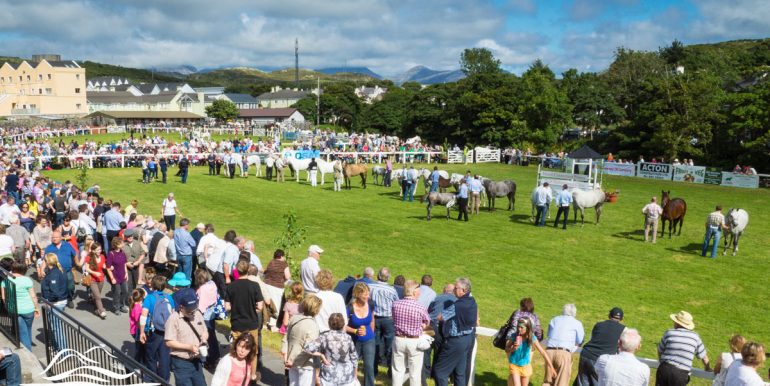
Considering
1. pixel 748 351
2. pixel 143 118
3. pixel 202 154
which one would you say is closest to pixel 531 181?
pixel 202 154

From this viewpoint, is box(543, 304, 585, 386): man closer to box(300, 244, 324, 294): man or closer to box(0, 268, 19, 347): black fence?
box(300, 244, 324, 294): man

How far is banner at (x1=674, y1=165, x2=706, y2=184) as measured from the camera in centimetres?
3619

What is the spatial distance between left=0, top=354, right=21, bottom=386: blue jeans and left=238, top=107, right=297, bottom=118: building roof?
120 metres

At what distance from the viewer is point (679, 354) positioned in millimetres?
6957

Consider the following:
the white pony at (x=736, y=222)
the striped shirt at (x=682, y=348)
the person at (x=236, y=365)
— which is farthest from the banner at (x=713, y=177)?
the person at (x=236, y=365)

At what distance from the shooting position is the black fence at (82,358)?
→ 6113 millimetres

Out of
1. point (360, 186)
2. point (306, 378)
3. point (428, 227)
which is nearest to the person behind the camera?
point (306, 378)

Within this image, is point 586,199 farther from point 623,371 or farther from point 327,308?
point 327,308

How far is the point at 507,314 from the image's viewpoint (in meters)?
11.8

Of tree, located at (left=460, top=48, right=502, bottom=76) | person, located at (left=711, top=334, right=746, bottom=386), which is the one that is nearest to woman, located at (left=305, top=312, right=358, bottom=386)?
person, located at (left=711, top=334, right=746, bottom=386)

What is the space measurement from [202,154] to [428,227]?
2316cm

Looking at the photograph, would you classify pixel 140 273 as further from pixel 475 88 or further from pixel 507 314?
pixel 475 88

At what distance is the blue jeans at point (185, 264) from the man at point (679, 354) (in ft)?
30.2

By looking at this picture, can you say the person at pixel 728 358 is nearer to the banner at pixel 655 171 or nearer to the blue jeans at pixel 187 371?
the blue jeans at pixel 187 371
